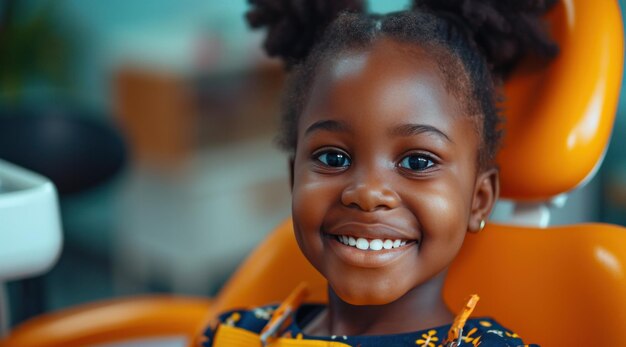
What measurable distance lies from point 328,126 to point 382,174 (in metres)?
0.06

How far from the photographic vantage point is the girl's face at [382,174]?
68 cm

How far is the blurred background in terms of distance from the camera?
2.20 meters

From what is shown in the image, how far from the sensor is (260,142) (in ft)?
7.56

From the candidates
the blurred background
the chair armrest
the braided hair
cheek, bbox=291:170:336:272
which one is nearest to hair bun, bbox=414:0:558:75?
the braided hair

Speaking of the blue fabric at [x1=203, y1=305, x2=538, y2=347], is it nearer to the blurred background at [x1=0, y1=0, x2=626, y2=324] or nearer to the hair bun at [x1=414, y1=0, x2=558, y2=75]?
the hair bun at [x1=414, y1=0, x2=558, y2=75]

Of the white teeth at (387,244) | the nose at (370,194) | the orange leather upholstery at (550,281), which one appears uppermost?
the nose at (370,194)

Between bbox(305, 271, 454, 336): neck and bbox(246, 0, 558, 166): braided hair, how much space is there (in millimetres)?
127

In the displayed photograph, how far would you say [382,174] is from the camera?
0.68 m

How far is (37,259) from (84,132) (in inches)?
29.0

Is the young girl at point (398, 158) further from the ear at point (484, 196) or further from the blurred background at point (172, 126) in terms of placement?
the blurred background at point (172, 126)

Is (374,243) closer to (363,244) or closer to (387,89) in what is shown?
(363,244)

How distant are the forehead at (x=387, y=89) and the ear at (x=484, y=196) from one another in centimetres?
8

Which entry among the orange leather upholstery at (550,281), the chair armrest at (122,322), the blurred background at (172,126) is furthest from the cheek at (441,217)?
the blurred background at (172,126)

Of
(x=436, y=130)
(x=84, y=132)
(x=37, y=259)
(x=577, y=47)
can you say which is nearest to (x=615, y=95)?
(x=577, y=47)
